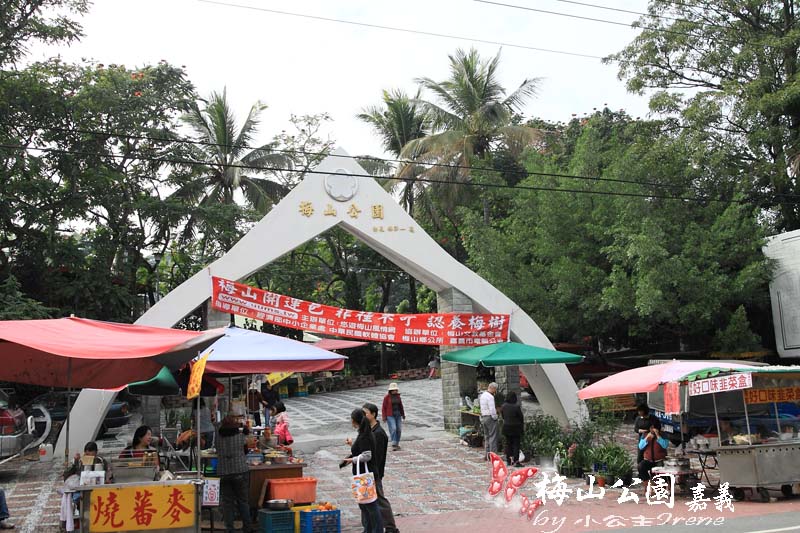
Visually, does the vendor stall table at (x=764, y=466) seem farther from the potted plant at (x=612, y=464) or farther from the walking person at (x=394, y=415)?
the walking person at (x=394, y=415)

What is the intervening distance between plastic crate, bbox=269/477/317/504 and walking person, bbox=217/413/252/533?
0.49 meters

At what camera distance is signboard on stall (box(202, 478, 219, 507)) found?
27.7 ft

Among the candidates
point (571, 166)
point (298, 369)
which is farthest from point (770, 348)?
point (298, 369)

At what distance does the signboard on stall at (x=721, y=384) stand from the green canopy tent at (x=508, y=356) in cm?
417

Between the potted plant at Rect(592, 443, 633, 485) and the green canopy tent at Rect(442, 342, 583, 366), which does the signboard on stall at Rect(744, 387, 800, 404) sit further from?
the green canopy tent at Rect(442, 342, 583, 366)

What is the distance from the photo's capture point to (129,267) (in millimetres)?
23125

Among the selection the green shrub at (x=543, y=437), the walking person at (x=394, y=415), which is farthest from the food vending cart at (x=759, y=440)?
the walking person at (x=394, y=415)

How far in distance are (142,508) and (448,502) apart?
5074mm

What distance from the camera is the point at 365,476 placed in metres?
8.59

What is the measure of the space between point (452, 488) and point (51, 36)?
49.8 ft

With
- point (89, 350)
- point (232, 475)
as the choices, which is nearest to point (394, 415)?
point (232, 475)

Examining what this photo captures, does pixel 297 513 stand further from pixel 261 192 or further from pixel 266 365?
pixel 261 192

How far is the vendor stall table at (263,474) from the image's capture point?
10.1 m

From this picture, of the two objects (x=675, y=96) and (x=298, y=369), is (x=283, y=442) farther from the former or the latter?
(x=675, y=96)
